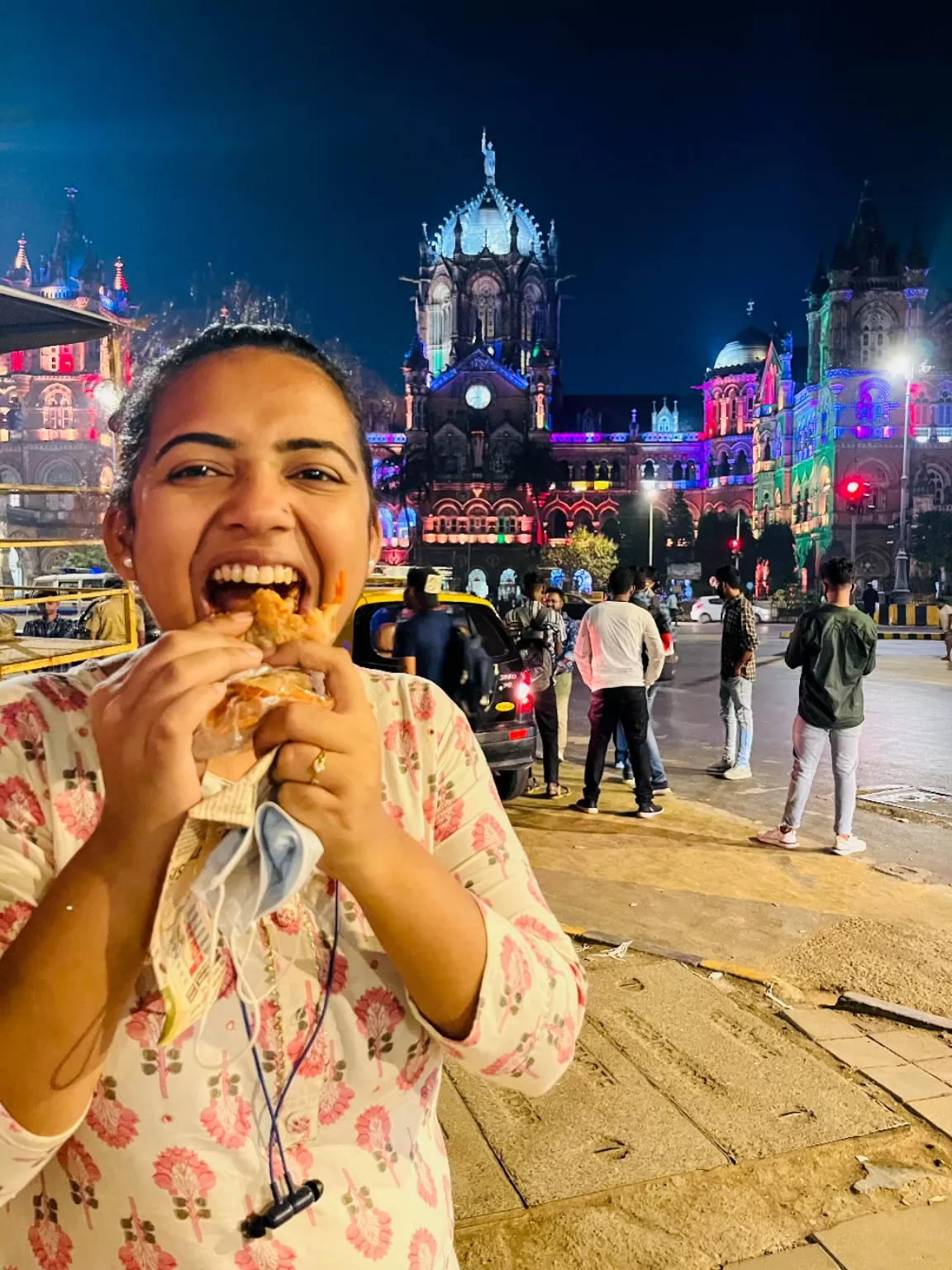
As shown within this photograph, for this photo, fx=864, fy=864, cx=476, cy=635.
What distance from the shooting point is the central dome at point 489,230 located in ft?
271

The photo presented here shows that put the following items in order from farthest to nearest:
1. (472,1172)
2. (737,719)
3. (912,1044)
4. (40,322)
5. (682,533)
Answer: (682,533), (737,719), (40,322), (912,1044), (472,1172)

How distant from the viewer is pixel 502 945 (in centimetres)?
118

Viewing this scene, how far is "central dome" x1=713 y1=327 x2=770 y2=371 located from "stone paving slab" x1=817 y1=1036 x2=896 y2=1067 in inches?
3419

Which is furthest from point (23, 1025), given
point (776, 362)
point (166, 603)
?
point (776, 362)

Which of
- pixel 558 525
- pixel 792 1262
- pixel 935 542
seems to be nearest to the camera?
pixel 792 1262

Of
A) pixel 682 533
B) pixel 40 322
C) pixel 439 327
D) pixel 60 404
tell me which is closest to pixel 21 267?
pixel 60 404

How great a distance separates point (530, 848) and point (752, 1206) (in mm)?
4099

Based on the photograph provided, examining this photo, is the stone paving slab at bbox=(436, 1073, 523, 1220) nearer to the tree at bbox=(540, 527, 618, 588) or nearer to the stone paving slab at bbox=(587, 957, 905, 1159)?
the stone paving slab at bbox=(587, 957, 905, 1159)

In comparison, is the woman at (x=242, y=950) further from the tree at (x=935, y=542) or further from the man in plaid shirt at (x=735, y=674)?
the tree at (x=935, y=542)

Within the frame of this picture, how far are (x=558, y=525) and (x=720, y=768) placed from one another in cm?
7139

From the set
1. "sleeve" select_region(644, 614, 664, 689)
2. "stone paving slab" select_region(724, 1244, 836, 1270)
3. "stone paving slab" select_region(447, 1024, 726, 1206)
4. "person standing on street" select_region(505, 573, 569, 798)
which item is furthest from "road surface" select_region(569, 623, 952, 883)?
"stone paving slab" select_region(724, 1244, 836, 1270)

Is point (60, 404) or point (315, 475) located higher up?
point (60, 404)

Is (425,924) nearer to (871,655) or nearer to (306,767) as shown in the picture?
(306,767)

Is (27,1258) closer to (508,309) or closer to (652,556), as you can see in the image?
(652,556)
